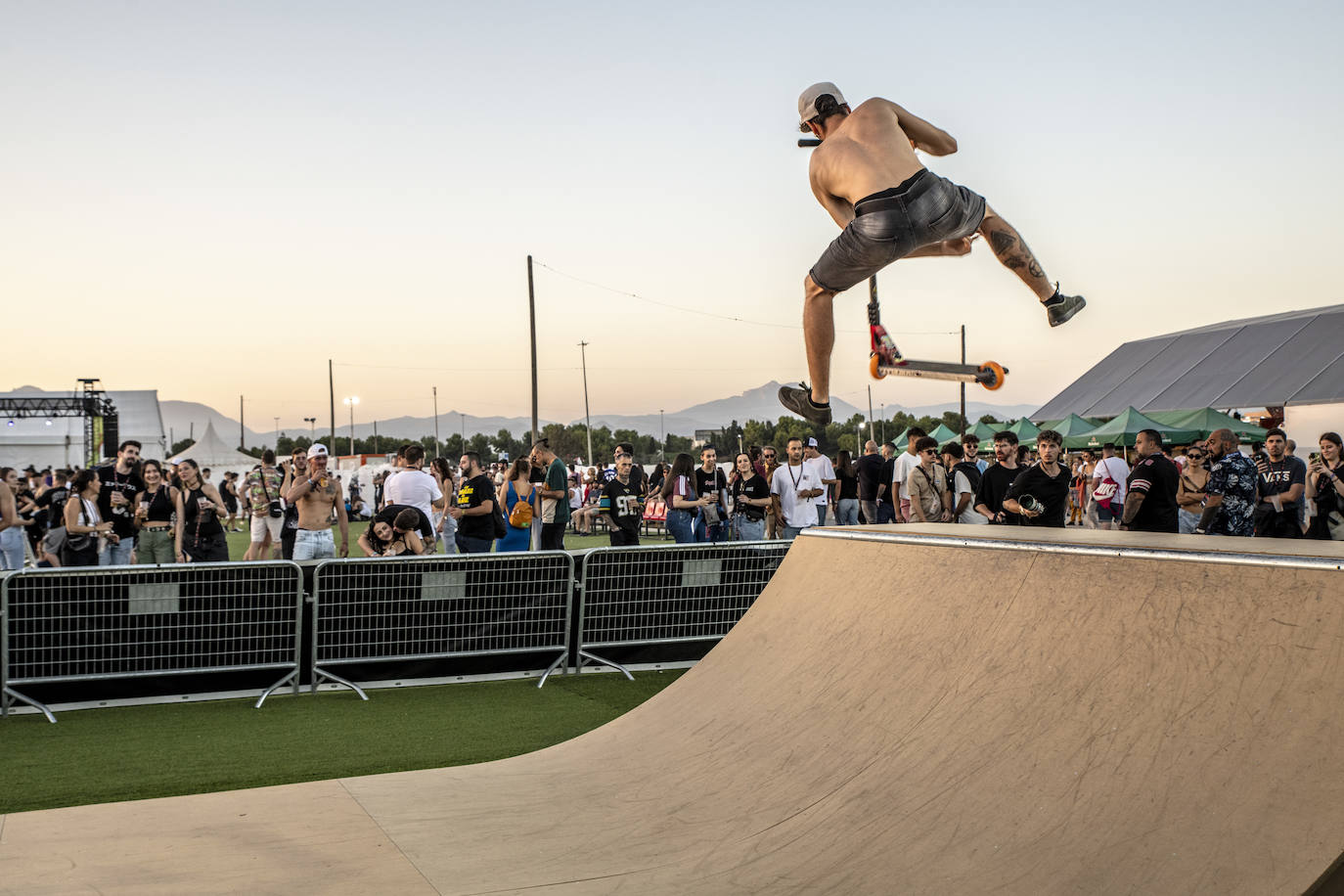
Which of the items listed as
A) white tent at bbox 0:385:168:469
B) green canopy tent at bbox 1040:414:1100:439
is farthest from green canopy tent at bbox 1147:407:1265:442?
white tent at bbox 0:385:168:469

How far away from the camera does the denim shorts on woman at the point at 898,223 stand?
4320mm

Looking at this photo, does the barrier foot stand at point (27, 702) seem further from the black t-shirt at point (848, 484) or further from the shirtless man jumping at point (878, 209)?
the black t-shirt at point (848, 484)

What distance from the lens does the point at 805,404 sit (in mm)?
5262

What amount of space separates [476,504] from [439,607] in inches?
103

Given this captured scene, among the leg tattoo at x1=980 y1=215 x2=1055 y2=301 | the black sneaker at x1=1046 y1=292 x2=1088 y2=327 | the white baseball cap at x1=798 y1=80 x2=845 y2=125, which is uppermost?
the white baseball cap at x1=798 y1=80 x2=845 y2=125

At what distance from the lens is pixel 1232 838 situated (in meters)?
2.56

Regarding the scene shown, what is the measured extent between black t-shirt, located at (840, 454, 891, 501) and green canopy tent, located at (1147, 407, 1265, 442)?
37.0ft

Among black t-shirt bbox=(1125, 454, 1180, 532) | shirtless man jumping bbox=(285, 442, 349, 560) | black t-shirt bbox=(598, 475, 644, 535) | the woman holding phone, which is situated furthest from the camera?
black t-shirt bbox=(598, 475, 644, 535)

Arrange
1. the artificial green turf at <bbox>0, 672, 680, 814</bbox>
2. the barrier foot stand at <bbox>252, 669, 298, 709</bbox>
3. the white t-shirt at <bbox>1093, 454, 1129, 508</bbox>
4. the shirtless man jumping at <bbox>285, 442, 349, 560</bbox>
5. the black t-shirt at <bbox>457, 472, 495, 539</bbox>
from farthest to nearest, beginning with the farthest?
the white t-shirt at <bbox>1093, 454, 1129, 508</bbox>
the black t-shirt at <bbox>457, 472, 495, 539</bbox>
the shirtless man jumping at <bbox>285, 442, 349, 560</bbox>
the barrier foot stand at <bbox>252, 669, 298, 709</bbox>
the artificial green turf at <bbox>0, 672, 680, 814</bbox>

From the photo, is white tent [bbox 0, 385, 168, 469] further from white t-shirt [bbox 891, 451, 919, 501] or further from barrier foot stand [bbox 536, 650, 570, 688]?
barrier foot stand [bbox 536, 650, 570, 688]

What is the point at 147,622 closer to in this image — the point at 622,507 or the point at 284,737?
the point at 284,737

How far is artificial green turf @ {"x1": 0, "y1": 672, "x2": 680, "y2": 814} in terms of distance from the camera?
5.36 m

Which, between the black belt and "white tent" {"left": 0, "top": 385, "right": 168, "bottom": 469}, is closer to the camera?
the black belt

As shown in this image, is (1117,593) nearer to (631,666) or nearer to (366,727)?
(366,727)
